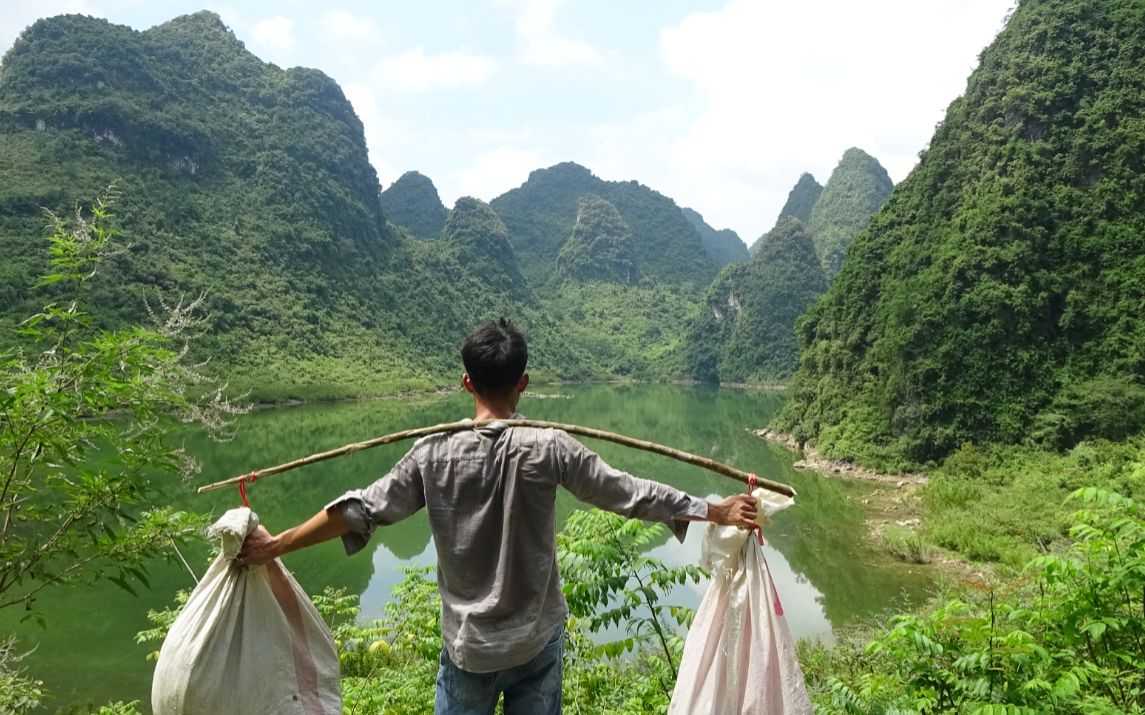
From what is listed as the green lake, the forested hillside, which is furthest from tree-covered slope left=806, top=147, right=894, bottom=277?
the green lake

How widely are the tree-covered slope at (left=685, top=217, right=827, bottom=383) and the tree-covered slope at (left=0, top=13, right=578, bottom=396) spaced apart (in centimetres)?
1342

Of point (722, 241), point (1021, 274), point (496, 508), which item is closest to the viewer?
point (496, 508)

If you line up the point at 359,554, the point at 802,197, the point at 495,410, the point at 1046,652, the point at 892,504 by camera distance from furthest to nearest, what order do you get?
the point at 802,197 → the point at 892,504 → the point at 359,554 → the point at 1046,652 → the point at 495,410

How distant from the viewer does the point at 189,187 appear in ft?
153

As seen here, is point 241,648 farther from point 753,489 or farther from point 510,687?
point 753,489

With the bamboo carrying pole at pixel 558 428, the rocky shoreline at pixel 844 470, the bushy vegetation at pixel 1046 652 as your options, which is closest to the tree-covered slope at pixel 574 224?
the rocky shoreline at pixel 844 470

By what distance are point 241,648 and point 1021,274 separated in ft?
69.7

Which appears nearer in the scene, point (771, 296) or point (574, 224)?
point (771, 296)

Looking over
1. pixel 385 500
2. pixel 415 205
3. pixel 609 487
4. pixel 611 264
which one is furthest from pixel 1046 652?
pixel 415 205

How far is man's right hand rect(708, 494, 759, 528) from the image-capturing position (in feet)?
4.79

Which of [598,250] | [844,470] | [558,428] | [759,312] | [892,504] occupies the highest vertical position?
[598,250]

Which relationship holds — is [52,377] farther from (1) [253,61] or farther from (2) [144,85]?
(1) [253,61]

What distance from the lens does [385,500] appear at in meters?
1.38

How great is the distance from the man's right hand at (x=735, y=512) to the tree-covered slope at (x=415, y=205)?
304ft
